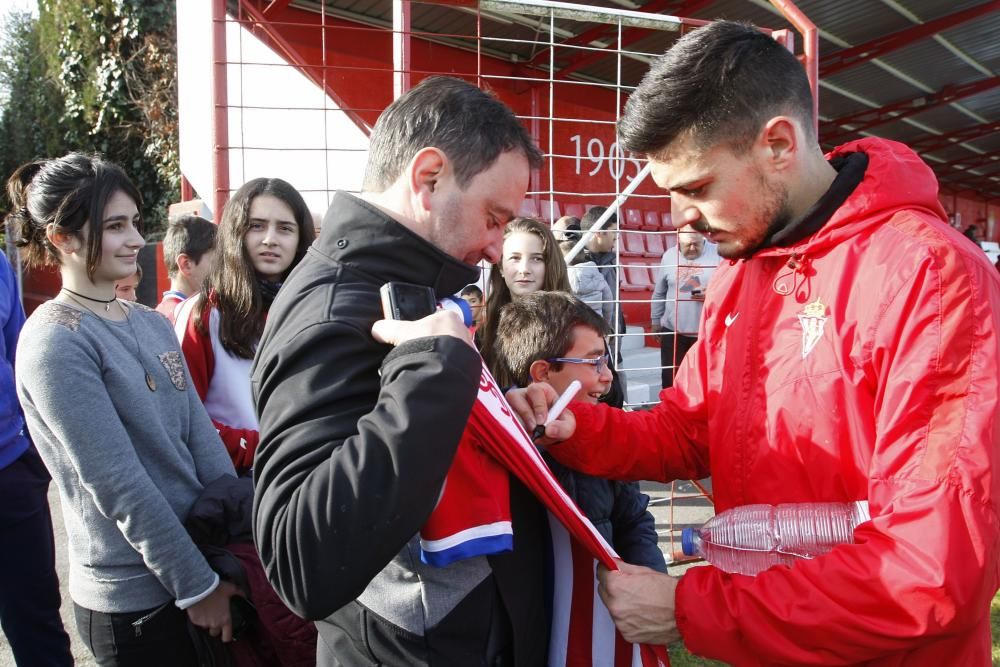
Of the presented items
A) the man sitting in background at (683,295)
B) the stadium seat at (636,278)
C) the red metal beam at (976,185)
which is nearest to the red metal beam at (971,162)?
the red metal beam at (976,185)

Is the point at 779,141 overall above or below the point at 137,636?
above

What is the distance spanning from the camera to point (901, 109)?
1575 cm

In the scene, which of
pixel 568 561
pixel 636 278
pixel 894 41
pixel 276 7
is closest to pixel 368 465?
pixel 568 561

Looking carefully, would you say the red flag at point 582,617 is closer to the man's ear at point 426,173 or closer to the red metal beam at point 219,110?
the man's ear at point 426,173

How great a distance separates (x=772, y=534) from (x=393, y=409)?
0.83 metres

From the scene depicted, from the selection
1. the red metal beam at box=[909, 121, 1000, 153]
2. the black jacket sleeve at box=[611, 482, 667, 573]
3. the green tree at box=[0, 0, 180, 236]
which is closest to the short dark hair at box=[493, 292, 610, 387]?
the black jacket sleeve at box=[611, 482, 667, 573]

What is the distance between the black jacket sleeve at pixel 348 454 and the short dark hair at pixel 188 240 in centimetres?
270

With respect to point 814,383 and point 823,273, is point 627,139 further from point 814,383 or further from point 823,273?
point 814,383

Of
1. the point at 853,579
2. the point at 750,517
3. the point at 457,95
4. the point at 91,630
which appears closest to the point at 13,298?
the point at 91,630

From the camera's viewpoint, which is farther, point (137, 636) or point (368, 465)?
point (137, 636)

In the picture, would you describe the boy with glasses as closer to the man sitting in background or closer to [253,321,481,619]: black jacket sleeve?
[253,321,481,619]: black jacket sleeve

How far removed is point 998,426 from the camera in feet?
3.60

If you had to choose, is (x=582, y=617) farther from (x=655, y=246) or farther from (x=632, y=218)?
(x=632, y=218)

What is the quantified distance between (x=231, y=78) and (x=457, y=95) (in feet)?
20.5
